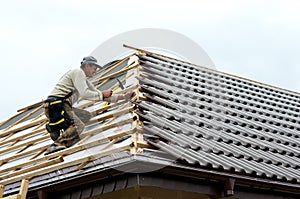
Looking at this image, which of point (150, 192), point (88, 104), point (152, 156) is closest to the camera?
point (152, 156)

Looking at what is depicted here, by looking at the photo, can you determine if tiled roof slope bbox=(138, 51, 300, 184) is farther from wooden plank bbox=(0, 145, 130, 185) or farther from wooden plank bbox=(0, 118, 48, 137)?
wooden plank bbox=(0, 118, 48, 137)

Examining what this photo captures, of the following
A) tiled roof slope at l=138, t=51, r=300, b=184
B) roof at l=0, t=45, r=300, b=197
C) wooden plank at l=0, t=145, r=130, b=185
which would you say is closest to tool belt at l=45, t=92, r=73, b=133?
roof at l=0, t=45, r=300, b=197

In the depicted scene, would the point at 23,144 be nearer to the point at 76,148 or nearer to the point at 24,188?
the point at 76,148

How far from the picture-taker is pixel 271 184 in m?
5.70

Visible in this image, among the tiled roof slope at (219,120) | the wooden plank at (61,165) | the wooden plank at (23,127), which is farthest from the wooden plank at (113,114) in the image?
the wooden plank at (23,127)

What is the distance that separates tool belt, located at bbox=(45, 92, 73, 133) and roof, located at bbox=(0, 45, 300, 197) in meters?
0.27

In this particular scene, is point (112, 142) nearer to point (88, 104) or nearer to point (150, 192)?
point (150, 192)

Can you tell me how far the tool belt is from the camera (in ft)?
20.2

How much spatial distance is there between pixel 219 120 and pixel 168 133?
1.73 metres

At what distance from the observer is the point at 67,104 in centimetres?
632

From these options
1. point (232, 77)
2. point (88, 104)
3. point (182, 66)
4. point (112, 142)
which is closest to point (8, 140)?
point (88, 104)

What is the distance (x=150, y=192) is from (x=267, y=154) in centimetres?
193

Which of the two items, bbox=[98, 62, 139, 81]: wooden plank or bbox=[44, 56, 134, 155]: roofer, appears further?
bbox=[98, 62, 139, 81]: wooden plank

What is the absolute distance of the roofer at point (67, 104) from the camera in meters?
6.11
